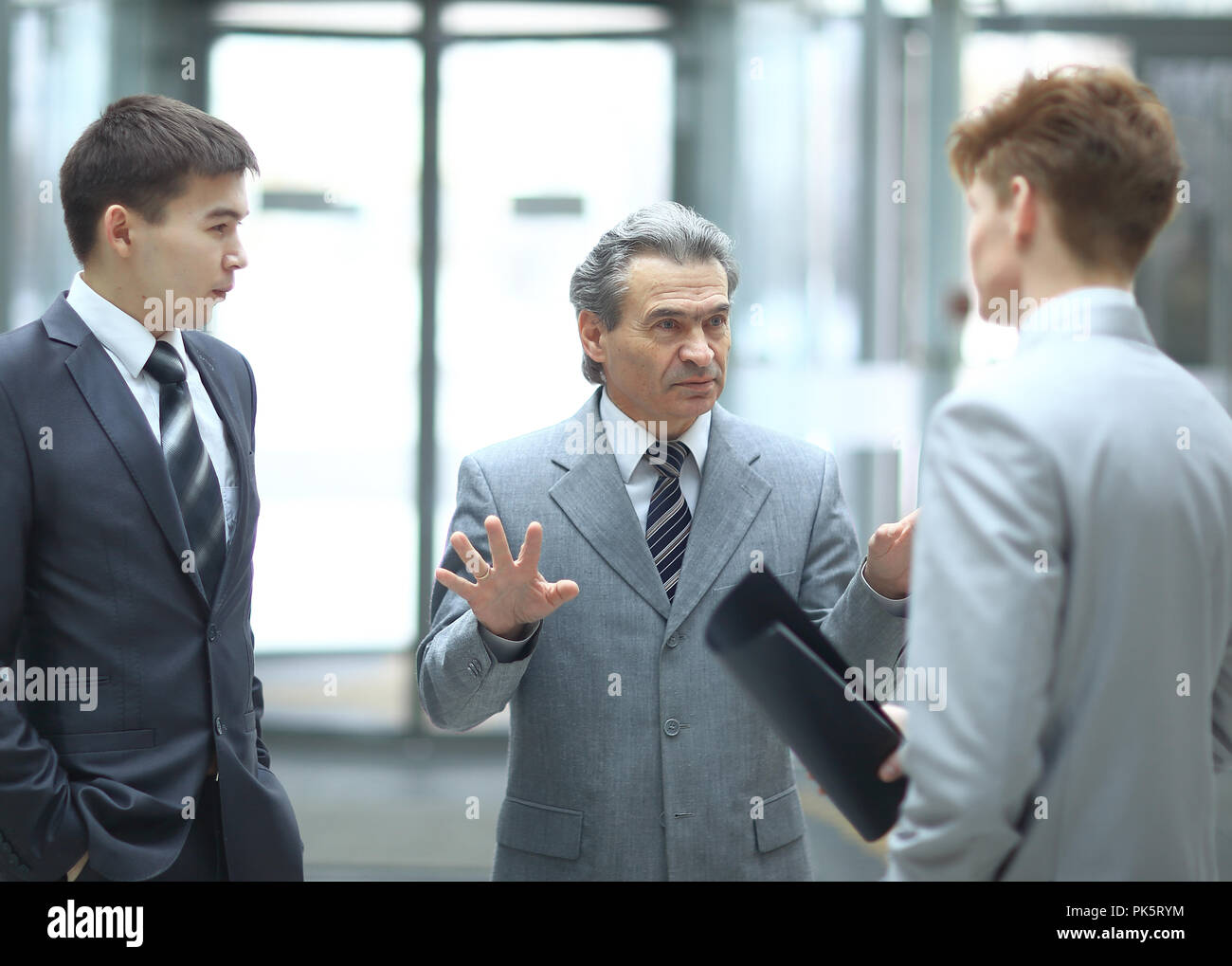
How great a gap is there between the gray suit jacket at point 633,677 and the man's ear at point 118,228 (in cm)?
64

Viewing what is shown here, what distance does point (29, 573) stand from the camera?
173 cm

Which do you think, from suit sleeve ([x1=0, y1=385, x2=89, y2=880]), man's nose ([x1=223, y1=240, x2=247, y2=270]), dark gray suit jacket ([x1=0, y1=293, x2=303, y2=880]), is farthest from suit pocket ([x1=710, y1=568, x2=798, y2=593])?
suit sleeve ([x1=0, y1=385, x2=89, y2=880])

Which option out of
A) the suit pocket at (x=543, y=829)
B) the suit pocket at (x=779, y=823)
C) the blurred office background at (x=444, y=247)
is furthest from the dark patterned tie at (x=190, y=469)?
the blurred office background at (x=444, y=247)

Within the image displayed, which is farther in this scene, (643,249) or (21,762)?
(643,249)

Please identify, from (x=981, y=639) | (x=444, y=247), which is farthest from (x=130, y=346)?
(x=444, y=247)

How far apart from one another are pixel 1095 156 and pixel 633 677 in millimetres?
1049

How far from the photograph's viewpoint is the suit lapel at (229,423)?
186 cm

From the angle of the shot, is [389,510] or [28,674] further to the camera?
[389,510]

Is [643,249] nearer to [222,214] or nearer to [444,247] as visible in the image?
[222,214]

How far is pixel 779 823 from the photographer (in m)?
1.93

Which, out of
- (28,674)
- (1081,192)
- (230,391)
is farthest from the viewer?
(230,391)

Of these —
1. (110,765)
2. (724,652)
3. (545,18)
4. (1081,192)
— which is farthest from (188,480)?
(545,18)
